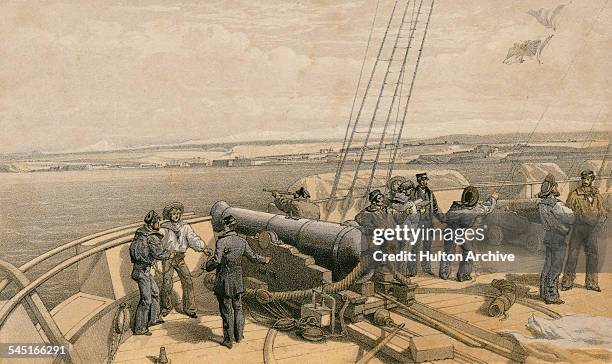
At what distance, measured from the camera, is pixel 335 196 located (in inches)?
308

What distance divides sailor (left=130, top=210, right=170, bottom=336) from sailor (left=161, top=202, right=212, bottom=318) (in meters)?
0.25

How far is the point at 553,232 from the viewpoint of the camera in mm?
6359

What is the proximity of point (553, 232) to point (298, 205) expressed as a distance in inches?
114

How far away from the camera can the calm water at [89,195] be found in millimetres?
6508

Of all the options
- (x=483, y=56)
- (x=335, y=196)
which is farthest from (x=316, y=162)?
(x=483, y=56)

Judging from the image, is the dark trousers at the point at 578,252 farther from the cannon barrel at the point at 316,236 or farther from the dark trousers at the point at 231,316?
the dark trousers at the point at 231,316

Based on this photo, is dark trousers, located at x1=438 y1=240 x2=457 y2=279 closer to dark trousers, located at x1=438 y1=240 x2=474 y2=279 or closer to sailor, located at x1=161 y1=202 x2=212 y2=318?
dark trousers, located at x1=438 y1=240 x2=474 y2=279

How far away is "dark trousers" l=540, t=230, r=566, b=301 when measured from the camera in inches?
249

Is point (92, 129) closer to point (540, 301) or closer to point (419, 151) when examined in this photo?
point (419, 151)

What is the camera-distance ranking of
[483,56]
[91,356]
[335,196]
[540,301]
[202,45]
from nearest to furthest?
[91,356] → [540,301] → [202,45] → [483,56] → [335,196]

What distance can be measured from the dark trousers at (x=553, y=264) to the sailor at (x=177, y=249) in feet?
12.3

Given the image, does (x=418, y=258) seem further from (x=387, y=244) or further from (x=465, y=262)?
(x=387, y=244)

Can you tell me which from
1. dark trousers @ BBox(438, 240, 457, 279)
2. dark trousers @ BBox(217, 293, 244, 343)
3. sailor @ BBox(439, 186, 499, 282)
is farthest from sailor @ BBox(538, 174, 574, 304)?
dark trousers @ BBox(217, 293, 244, 343)

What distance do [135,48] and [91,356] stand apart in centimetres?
348
